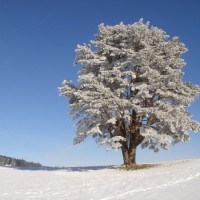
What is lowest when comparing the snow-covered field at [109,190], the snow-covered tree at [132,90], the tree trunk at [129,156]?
the snow-covered field at [109,190]

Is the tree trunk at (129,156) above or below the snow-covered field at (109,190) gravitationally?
above

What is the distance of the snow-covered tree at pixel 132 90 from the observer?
30.3 metres

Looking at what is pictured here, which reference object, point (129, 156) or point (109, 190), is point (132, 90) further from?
point (109, 190)

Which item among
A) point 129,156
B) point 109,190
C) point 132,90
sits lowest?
point 109,190

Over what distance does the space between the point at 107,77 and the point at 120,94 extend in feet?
6.45

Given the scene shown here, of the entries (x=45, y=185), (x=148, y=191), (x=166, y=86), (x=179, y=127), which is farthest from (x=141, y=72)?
(x=148, y=191)

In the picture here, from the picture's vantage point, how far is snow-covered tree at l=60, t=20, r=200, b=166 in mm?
30297

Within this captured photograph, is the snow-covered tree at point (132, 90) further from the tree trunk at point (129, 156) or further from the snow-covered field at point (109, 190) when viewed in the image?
the snow-covered field at point (109, 190)

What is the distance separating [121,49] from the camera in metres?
32.0

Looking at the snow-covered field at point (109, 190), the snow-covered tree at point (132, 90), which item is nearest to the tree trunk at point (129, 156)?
the snow-covered tree at point (132, 90)

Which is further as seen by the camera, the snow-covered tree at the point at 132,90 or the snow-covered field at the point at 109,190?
the snow-covered tree at the point at 132,90

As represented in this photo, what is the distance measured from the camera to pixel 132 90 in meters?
32.0

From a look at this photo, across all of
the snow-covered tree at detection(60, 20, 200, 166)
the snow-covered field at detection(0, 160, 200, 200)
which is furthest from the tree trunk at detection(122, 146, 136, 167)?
the snow-covered field at detection(0, 160, 200, 200)

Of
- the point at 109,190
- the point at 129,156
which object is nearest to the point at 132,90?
the point at 129,156
